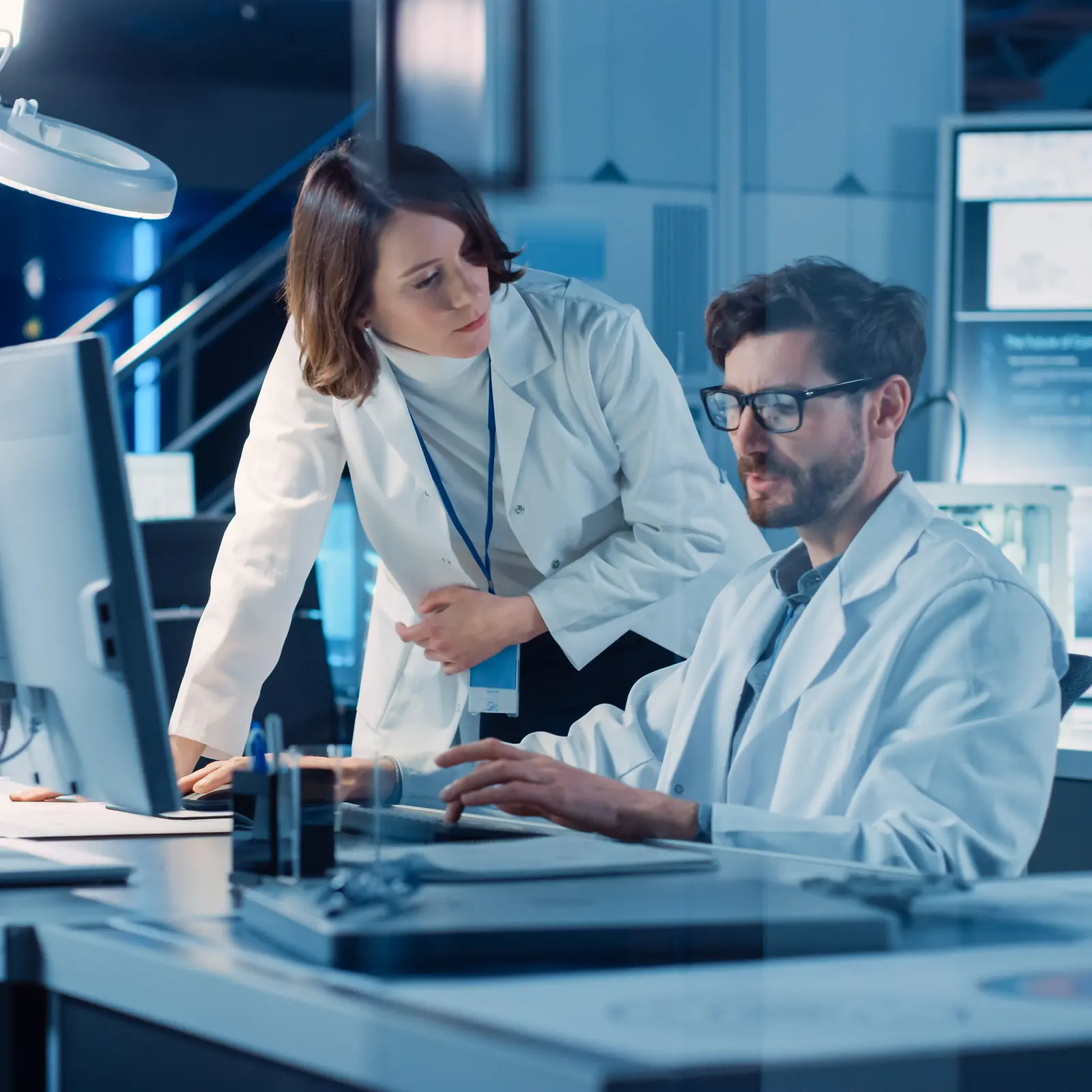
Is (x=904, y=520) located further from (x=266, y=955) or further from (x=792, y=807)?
(x=266, y=955)

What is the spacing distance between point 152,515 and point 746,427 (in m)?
3.06

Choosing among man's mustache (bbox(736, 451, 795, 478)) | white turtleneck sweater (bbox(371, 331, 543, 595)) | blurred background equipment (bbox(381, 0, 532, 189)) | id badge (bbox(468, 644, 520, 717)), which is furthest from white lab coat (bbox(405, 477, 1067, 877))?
blurred background equipment (bbox(381, 0, 532, 189))

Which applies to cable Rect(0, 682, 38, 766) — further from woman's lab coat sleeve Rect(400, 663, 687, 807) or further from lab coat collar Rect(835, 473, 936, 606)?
lab coat collar Rect(835, 473, 936, 606)

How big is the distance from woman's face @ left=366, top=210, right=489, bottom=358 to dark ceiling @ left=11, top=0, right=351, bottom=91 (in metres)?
3.98

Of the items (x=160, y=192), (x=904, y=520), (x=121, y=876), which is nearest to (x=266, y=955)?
(x=121, y=876)

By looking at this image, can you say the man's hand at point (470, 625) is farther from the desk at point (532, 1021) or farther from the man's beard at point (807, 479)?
the desk at point (532, 1021)

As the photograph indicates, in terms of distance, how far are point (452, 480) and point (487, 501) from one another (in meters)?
0.06

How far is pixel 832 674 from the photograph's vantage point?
1499mm

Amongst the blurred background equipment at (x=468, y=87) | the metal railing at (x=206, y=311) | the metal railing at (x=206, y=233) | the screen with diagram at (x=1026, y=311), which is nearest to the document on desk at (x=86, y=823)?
the blurred background equipment at (x=468, y=87)

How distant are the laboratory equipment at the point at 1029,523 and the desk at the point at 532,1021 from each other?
741 millimetres

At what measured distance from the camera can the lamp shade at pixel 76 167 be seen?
1857mm

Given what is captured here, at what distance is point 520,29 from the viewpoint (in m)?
1.67

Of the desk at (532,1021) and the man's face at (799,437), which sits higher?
the man's face at (799,437)

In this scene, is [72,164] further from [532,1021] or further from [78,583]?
[532,1021]
